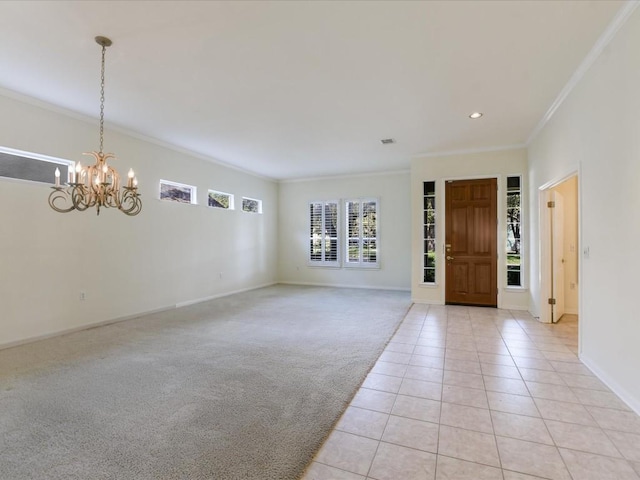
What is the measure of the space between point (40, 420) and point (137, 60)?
3062mm

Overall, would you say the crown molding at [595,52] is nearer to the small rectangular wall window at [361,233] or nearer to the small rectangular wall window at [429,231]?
the small rectangular wall window at [429,231]

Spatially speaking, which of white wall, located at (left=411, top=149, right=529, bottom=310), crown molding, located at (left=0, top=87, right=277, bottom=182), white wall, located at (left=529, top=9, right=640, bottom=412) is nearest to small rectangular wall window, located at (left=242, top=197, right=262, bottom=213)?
crown molding, located at (left=0, top=87, right=277, bottom=182)

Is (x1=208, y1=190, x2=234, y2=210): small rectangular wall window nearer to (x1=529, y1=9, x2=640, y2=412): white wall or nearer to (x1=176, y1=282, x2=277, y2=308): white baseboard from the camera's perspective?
(x1=176, y1=282, x2=277, y2=308): white baseboard

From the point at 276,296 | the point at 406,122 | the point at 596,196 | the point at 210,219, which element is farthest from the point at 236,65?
the point at 276,296

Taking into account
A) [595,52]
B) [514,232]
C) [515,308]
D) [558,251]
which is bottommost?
[515,308]

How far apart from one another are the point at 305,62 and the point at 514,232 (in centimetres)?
469

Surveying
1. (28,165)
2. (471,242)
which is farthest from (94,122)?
(471,242)

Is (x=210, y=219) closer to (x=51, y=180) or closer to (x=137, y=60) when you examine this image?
(x=51, y=180)

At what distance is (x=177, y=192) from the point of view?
5.94 meters

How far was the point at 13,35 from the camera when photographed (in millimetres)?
2602

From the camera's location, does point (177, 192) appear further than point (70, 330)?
Yes

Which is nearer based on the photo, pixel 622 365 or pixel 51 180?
pixel 622 365

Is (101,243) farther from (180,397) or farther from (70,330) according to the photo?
(180,397)

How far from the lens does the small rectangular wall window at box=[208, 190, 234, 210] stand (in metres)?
6.72
